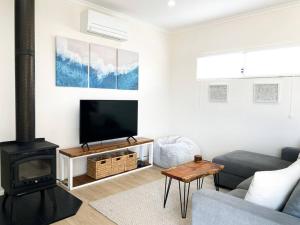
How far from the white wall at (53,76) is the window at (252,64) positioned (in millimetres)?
1044

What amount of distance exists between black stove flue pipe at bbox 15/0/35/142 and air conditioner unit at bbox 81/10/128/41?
879 mm

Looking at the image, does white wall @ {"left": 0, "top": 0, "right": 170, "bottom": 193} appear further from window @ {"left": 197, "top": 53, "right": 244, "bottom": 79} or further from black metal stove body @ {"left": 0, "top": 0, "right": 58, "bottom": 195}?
window @ {"left": 197, "top": 53, "right": 244, "bottom": 79}

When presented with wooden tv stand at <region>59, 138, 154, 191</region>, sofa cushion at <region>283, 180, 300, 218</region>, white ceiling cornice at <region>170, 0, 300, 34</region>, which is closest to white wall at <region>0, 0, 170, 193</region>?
wooden tv stand at <region>59, 138, 154, 191</region>

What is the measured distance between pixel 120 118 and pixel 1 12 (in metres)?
2.12

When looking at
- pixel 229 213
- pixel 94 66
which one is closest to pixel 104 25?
pixel 94 66

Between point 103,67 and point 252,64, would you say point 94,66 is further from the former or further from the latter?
point 252,64

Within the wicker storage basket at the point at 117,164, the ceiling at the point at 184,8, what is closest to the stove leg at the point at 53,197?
the wicker storage basket at the point at 117,164

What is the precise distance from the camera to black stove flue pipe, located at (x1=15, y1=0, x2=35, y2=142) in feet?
8.86

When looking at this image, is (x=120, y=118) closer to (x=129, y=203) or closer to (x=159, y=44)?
(x=129, y=203)

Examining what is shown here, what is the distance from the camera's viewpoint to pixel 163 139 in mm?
4766

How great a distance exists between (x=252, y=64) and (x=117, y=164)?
2.76 meters

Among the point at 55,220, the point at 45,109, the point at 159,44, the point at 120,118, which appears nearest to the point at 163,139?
the point at 120,118

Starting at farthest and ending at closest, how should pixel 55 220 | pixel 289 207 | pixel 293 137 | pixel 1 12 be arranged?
pixel 293 137
pixel 1 12
pixel 55 220
pixel 289 207

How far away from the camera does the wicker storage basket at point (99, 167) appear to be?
355 cm
